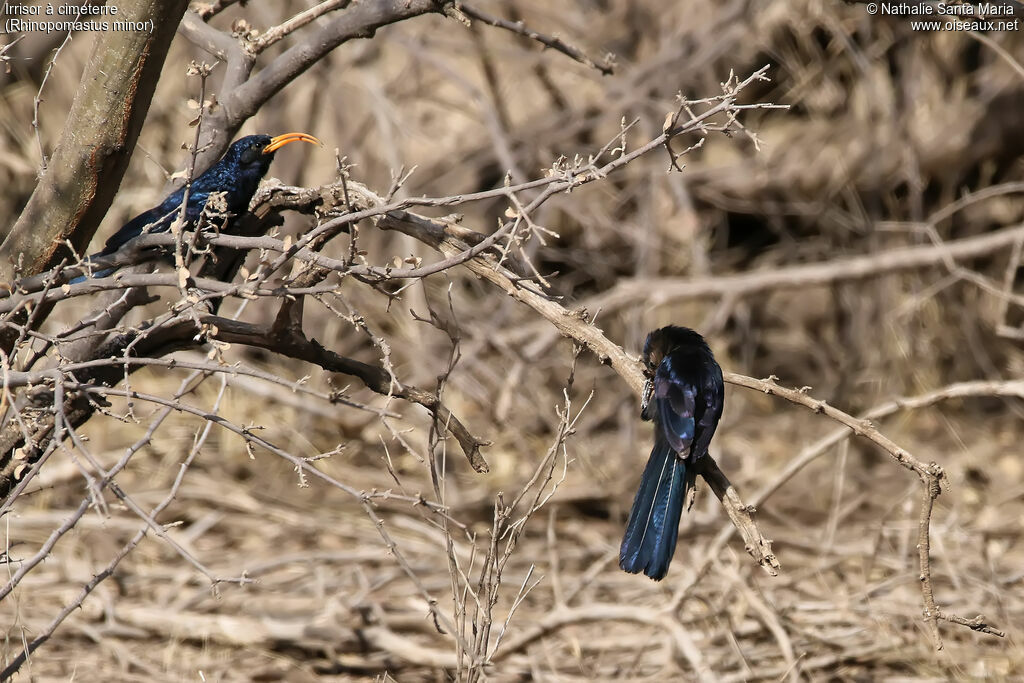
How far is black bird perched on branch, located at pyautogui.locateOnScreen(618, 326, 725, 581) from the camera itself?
10.4ft

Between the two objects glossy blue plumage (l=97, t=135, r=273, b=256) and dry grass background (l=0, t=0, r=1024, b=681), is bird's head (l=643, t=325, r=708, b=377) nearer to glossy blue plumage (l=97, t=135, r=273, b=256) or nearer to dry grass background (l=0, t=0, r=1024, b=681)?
dry grass background (l=0, t=0, r=1024, b=681)

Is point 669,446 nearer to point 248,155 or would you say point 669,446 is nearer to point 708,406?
point 708,406

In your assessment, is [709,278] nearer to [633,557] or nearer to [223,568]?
[223,568]

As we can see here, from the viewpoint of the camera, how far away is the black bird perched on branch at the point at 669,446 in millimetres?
3156

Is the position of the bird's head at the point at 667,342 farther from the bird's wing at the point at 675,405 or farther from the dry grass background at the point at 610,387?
the dry grass background at the point at 610,387

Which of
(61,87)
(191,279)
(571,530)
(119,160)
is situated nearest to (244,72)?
(119,160)

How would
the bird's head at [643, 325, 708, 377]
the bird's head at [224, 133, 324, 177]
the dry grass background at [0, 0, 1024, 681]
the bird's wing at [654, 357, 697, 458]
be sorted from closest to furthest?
the bird's wing at [654, 357, 697, 458] → the bird's head at [224, 133, 324, 177] → the bird's head at [643, 325, 708, 377] → the dry grass background at [0, 0, 1024, 681]

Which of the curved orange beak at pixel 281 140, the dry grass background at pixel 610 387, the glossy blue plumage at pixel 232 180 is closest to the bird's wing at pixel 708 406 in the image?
the dry grass background at pixel 610 387

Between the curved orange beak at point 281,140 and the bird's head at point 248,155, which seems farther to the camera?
the bird's head at point 248,155

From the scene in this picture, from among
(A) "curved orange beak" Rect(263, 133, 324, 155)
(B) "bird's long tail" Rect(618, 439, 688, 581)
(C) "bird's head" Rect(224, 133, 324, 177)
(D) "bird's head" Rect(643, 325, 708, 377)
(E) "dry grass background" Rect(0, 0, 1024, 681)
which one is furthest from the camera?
(E) "dry grass background" Rect(0, 0, 1024, 681)

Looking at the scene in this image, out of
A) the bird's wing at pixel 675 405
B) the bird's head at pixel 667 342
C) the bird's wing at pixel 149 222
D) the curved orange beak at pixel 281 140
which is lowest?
the bird's wing at pixel 675 405

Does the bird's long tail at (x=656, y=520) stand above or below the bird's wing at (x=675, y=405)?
below

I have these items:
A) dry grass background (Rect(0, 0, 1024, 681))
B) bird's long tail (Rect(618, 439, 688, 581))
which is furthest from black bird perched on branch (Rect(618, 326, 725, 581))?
dry grass background (Rect(0, 0, 1024, 681))

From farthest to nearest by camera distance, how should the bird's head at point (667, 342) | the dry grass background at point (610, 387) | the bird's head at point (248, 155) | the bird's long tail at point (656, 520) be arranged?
the dry grass background at point (610, 387), the bird's head at point (667, 342), the bird's head at point (248, 155), the bird's long tail at point (656, 520)
